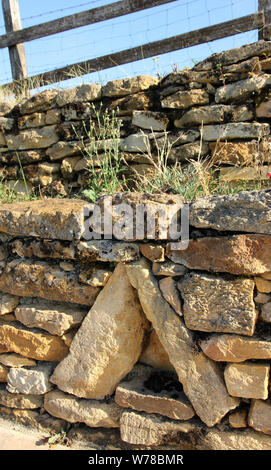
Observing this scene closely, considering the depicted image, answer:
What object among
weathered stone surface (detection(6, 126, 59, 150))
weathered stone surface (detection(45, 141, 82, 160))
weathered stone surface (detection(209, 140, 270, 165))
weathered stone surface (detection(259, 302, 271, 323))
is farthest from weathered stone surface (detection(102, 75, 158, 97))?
weathered stone surface (detection(259, 302, 271, 323))

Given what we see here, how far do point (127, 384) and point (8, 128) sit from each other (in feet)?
8.61

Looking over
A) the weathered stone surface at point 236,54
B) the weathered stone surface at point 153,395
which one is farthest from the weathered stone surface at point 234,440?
the weathered stone surface at point 236,54

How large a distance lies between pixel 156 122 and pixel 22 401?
217 centimetres

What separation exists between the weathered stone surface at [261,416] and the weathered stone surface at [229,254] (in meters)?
0.59

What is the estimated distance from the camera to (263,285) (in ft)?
5.14

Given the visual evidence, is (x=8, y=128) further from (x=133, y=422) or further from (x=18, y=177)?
(x=133, y=422)

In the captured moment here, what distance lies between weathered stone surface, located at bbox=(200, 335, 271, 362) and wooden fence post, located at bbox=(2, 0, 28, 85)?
3.64 metres

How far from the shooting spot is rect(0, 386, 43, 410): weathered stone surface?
81.4 inches

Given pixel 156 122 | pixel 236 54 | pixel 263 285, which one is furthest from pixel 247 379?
pixel 236 54

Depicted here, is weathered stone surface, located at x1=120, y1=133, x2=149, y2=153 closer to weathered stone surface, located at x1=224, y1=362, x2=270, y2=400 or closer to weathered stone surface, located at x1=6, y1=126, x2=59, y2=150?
weathered stone surface, located at x1=6, y1=126, x2=59, y2=150

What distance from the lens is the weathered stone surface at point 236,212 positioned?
1.52 metres

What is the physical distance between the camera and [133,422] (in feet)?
5.85

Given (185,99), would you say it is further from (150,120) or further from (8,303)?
(8,303)

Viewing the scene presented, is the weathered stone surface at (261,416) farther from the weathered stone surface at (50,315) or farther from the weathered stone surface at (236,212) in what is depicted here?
the weathered stone surface at (50,315)
